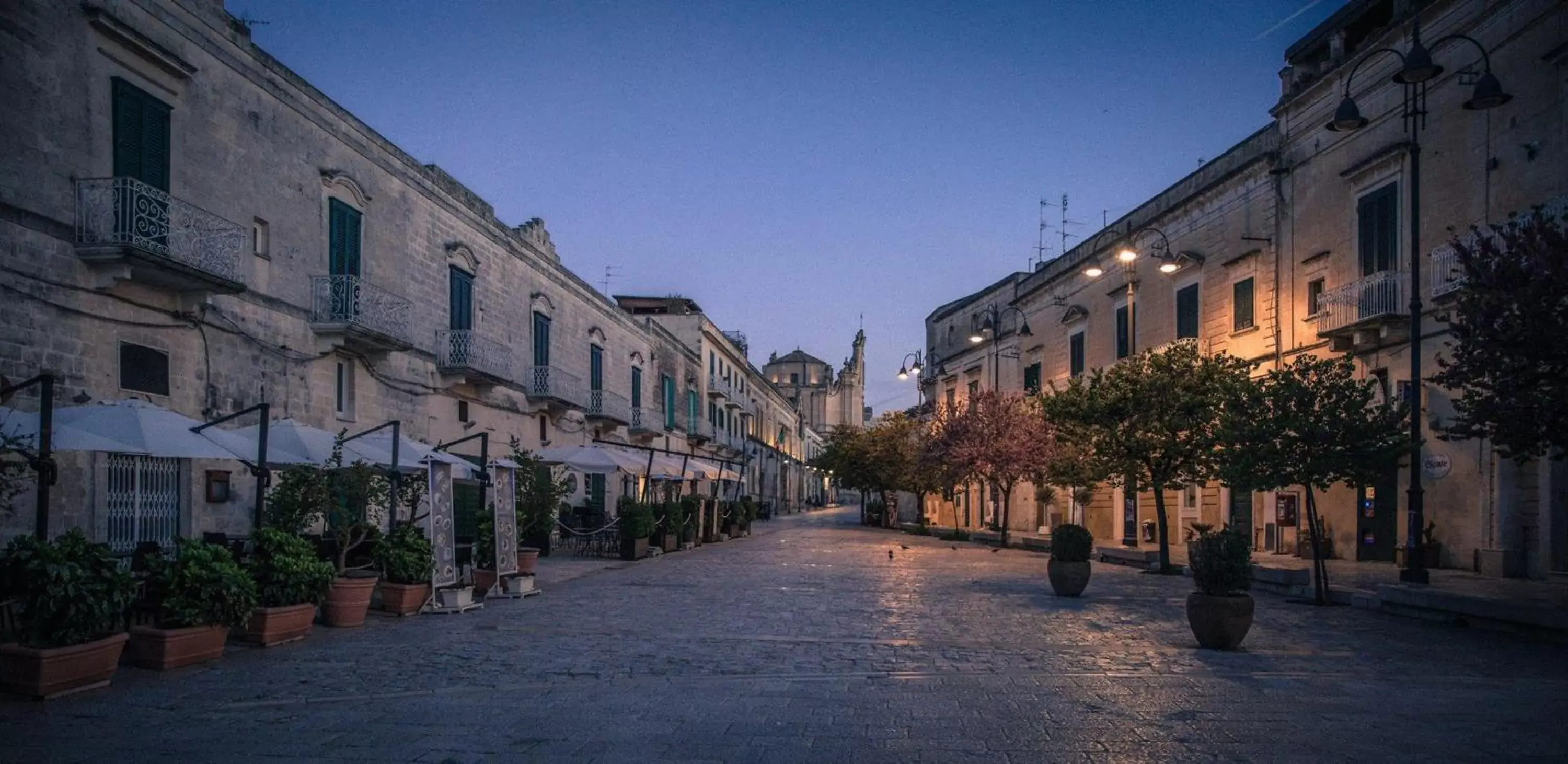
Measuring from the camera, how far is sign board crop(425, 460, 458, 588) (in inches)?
488

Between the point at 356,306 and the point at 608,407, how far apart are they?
49.8 feet

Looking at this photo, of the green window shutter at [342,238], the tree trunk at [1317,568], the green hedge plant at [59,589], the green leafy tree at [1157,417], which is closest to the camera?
the green hedge plant at [59,589]

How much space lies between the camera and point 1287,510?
21.8 meters

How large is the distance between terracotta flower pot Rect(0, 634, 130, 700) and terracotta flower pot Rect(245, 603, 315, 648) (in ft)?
6.27

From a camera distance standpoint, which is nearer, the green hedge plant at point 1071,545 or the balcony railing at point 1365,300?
the green hedge plant at point 1071,545

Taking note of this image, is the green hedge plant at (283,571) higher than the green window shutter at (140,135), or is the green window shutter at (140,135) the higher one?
the green window shutter at (140,135)

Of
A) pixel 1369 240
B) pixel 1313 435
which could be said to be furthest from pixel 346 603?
pixel 1369 240

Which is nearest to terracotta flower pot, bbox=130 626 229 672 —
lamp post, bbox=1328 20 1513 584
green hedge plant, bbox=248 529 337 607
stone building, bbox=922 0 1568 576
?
green hedge plant, bbox=248 529 337 607

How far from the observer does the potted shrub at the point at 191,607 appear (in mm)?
8211

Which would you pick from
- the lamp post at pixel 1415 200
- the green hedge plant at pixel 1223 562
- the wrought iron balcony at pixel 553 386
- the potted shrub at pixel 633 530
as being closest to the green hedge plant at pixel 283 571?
the green hedge plant at pixel 1223 562

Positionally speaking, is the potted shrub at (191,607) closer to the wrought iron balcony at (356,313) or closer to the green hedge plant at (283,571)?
the green hedge plant at (283,571)

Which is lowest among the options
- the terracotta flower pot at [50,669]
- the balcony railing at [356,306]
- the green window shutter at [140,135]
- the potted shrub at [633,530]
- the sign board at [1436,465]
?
the potted shrub at [633,530]

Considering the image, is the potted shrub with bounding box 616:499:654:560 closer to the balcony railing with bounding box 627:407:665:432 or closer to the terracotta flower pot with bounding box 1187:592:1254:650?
the balcony railing with bounding box 627:407:665:432

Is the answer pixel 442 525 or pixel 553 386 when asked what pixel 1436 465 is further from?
pixel 553 386
